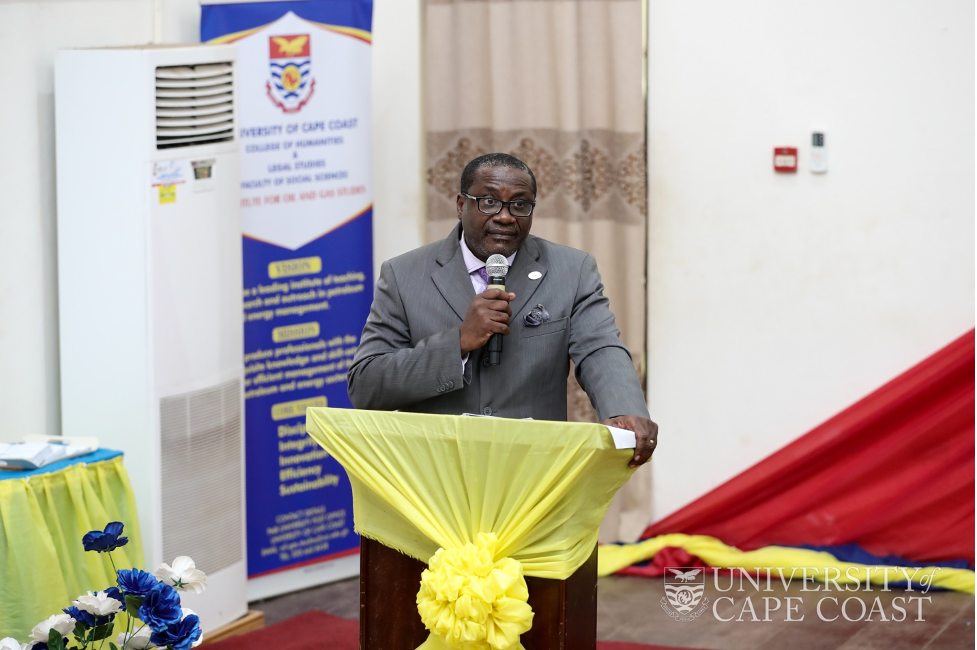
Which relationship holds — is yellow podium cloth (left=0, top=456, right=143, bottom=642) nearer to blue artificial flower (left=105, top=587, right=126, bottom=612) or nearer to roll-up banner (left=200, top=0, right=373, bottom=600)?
roll-up banner (left=200, top=0, right=373, bottom=600)

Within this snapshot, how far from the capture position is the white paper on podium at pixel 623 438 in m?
2.45

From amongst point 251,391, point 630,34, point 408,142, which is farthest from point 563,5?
point 251,391

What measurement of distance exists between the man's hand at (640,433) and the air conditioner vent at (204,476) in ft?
6.69

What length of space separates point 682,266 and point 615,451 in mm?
2877

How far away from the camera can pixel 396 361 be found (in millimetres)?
2805

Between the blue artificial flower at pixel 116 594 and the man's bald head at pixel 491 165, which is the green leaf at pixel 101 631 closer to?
the blue artificial flower at pixel 116 594

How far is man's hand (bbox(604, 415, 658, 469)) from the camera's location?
8.29ft

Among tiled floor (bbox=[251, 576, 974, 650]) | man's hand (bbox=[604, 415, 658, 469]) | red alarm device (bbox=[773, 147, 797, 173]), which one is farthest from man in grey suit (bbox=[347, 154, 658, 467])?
red alarm device (bbox=[773, 147, 797, 173])

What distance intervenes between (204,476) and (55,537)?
28.6 inches

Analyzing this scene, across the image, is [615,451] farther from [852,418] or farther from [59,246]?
[852,418]

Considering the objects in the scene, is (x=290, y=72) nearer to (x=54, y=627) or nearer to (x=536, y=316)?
(x=536, y=316)

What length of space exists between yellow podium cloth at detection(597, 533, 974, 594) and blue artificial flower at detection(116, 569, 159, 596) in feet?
8.75

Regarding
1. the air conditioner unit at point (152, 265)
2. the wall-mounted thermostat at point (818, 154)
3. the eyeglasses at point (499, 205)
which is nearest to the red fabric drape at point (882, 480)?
the wall-mounted thermostat at point (818, 154)

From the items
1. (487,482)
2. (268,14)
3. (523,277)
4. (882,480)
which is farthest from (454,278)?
(882,480)
